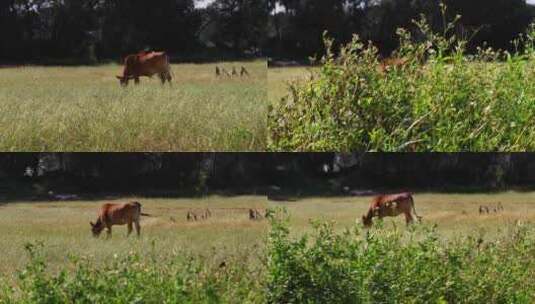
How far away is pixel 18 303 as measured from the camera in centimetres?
583

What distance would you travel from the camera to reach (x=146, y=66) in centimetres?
641

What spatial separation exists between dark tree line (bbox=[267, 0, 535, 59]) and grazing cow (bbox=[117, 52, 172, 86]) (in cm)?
70

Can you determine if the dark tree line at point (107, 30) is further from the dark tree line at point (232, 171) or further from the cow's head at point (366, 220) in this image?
the cow's head at point (366, 220)

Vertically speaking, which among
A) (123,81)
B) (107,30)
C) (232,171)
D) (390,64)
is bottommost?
(232,171)

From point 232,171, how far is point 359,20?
1325 mm

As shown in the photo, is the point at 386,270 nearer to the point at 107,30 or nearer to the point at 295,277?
the point at 295,277

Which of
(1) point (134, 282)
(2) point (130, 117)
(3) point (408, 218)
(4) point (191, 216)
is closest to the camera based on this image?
(1) point (134, 282)

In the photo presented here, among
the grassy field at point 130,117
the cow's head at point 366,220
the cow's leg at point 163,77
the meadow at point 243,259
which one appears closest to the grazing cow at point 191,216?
the meadow at point 243,259

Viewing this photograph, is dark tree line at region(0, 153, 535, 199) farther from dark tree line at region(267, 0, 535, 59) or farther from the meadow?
dark tree line at region(267, 0, 535, 59)

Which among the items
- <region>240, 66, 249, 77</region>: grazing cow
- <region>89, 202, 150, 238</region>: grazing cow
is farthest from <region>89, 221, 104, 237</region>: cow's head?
<region>240, 66, 249, 77</region>: grazing cow

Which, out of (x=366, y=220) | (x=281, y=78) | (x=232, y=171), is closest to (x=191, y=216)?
(x=232, y=171)

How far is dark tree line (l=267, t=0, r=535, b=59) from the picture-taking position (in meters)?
6.56

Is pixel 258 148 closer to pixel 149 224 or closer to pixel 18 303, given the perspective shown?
pixel 149 224

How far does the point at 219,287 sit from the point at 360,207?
1.12 metres
